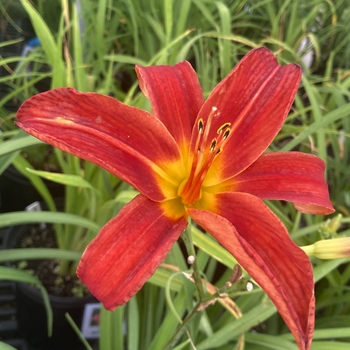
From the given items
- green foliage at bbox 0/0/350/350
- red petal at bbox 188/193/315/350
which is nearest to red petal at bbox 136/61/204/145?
red petal at bbox 188/193/315/350

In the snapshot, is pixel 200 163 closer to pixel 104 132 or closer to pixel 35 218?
pixel 104 132

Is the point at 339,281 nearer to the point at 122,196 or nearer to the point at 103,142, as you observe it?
the point at 122,196

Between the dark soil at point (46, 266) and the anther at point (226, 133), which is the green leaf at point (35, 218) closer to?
the dark soil at point (46, 266)

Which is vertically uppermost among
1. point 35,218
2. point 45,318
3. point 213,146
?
point 213,146

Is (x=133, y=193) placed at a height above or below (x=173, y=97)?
below

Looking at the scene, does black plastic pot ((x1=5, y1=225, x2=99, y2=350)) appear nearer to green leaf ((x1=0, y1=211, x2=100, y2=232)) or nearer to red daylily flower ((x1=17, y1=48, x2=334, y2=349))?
green leaf ((x1=0, y1=211, x2=100, y2=232))

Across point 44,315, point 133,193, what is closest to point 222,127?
point 133,193

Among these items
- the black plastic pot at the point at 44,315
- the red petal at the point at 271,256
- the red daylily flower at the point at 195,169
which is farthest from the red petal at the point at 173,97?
the black plastic pot at the point at 44,315
